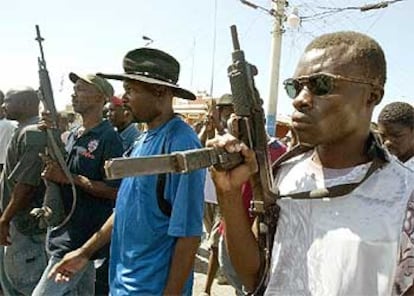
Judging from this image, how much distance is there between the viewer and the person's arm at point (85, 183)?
3.31m

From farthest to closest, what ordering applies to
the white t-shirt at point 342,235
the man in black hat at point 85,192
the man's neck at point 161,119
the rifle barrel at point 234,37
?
the man in black hat at point 85,192, the man's neck at point 161,119, the rifle barrel at point 234,37, the white t-shirt at point 342,235

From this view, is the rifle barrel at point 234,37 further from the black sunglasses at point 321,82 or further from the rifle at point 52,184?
the rifle at point 52,184

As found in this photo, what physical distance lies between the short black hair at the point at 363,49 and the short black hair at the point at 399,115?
240 centimetres

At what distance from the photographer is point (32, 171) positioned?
3855 millimetres

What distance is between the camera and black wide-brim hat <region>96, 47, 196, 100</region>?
2.67 m

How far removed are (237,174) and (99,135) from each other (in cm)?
202

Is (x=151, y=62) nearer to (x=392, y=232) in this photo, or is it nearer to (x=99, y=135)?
(x=99, y=135)

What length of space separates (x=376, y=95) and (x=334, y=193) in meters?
0.32

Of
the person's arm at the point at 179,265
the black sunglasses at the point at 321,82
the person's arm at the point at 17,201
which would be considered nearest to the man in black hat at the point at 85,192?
the person's arm at the point at 17,201

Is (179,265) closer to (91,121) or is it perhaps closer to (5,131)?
(91,121)

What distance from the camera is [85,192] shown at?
3.38 m

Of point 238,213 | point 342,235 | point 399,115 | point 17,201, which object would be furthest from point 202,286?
point 342,235

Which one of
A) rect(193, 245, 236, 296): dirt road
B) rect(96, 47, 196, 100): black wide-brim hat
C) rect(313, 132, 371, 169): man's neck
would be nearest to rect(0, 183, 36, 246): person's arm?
rect(96, 47, 196, 100): black wide-brim hat

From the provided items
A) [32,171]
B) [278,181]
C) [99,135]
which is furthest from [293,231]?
[32,171]
